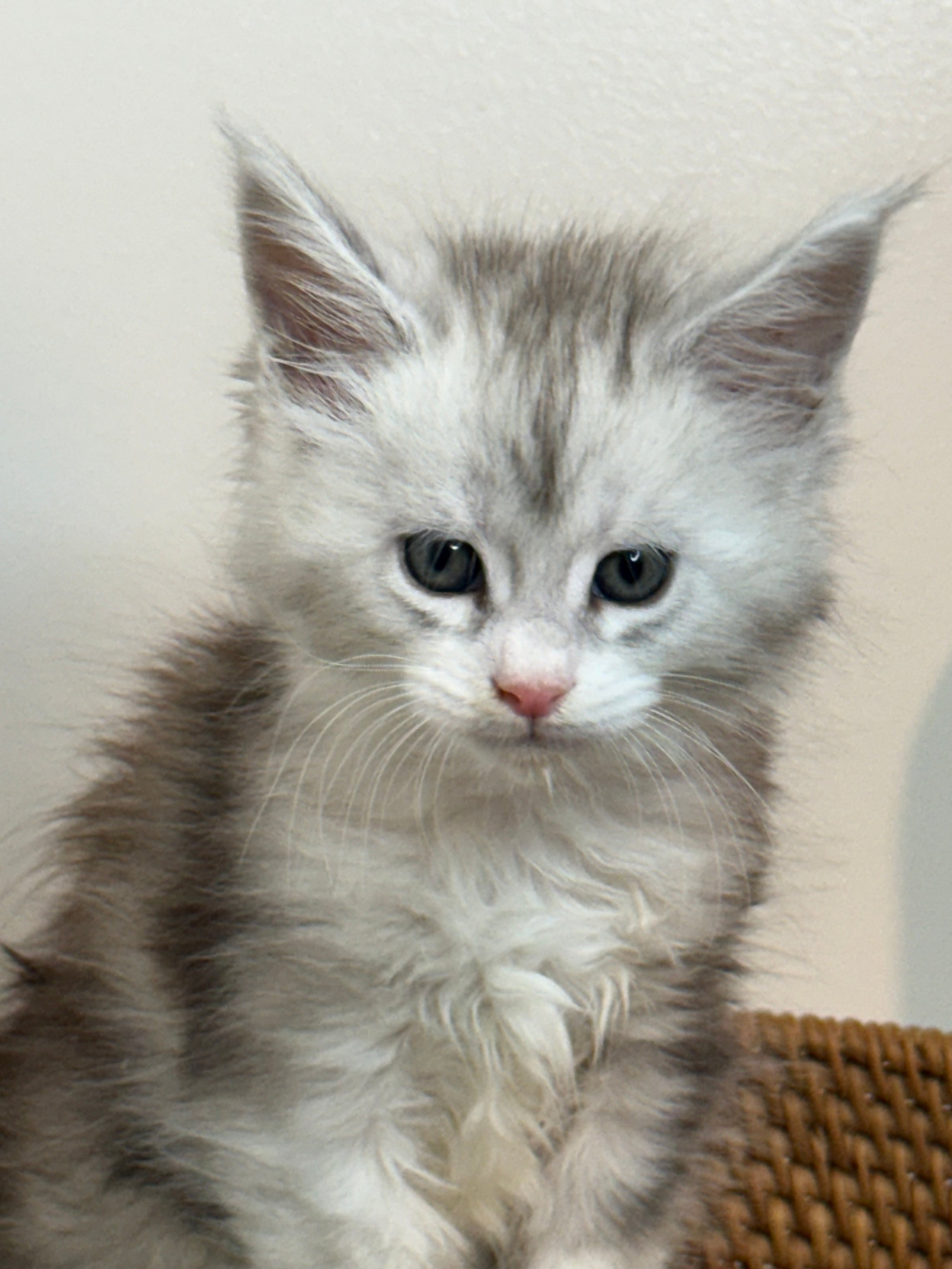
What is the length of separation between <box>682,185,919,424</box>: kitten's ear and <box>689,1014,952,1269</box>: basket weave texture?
2.22ft

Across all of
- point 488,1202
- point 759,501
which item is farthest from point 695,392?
point 488,1202

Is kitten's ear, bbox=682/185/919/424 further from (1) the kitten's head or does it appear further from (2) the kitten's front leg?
(2) the kitten's front leg

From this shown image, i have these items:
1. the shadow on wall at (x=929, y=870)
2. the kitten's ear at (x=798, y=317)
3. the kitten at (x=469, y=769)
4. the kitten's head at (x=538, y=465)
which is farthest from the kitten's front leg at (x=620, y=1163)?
the shadow on wall at (x=929, y=870)

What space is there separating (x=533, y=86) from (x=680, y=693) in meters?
0.97

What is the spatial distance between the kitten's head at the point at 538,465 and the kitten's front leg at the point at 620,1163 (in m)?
0.27

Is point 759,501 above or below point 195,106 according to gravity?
below

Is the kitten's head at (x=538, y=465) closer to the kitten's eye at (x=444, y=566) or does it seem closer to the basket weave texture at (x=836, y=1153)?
the kitten's eye at (x=444, y=566)

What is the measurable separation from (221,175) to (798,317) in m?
0.78

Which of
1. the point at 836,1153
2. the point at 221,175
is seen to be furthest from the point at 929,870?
the point at 221,175

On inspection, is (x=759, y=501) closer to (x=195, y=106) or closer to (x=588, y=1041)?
(x=588, y=1041)

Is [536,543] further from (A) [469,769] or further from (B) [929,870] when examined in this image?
(B) [929,870]

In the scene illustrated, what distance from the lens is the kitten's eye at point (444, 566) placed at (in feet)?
3.04

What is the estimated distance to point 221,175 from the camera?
152 centimetres

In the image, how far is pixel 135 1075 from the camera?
1.08m
